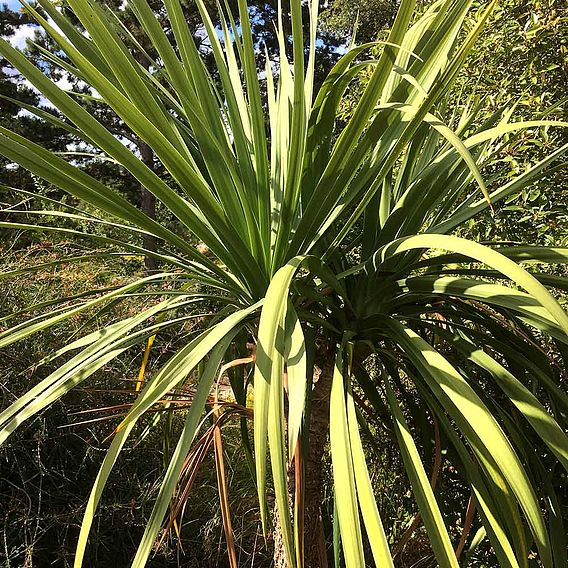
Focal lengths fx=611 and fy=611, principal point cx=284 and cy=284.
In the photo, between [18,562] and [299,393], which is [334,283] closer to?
[299,393]

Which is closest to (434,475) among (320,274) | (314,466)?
(314,466)

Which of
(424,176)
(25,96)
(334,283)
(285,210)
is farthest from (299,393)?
(25,96)

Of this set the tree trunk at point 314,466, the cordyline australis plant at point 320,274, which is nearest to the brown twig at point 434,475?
the cordyline australis plant at point 320,274

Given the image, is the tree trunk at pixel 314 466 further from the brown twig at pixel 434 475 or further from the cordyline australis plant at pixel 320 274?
the brown twig at pixel 434 475

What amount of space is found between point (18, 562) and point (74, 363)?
4.80ft

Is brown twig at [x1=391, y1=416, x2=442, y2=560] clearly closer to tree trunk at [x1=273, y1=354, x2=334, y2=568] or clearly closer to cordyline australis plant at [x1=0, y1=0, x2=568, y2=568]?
cordyline australis plant at [x1=0, y1=0, x2=568, y2=568]

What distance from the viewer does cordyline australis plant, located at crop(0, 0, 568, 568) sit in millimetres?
794

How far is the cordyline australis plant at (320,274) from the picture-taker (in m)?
0.79

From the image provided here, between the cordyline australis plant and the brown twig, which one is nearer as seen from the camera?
the cordyline australis plant

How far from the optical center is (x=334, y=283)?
1.03 meters

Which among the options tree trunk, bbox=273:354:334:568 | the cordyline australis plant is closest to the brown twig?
the cordyline australis plant

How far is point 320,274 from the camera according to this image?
1.00 metres

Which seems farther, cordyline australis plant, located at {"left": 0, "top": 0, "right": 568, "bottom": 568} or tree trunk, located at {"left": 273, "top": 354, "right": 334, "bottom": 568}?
tree trunk, located at {"left": 273, "top": 354, "right": 334, "bottom": 568}

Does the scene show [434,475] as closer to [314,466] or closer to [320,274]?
[314,466]
